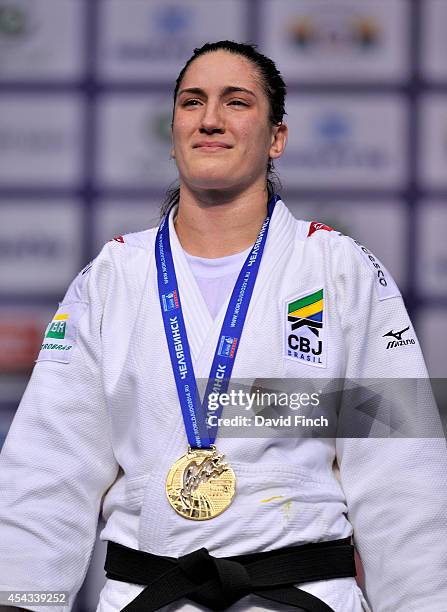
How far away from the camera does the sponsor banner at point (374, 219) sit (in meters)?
4.17

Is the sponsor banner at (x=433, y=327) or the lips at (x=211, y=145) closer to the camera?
the lips at (x=211, y=145)

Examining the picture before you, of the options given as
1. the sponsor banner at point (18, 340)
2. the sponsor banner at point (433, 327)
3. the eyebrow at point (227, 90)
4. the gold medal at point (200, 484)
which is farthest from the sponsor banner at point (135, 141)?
the gold medal at point (200, 484)

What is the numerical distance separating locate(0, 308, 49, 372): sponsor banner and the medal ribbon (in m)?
1.96

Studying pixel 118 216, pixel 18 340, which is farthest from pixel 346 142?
pixel 18 340

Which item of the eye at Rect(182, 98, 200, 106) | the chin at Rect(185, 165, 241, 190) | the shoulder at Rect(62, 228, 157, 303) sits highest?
the eye at Rect(182, 98, 200, 106)

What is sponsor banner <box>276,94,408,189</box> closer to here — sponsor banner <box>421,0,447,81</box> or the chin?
sponsor banner <box>421,0,447,81</box>

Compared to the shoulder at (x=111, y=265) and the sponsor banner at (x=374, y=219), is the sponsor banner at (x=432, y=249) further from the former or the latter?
the shoulder at (x=111, y=265)

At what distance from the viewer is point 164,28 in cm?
422

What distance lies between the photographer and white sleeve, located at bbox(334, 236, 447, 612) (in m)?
2.14

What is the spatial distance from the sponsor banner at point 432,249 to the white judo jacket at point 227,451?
1.78 meters

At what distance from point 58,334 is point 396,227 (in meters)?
2.11

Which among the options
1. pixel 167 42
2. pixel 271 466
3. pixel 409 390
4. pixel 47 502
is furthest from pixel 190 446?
pixel 167 42

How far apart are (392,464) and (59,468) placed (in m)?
0.68

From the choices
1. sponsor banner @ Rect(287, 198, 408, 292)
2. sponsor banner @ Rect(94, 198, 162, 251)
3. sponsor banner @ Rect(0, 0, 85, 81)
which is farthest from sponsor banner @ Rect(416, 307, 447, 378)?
sponsor banner @ Rect(0, 0, 85, 81)
